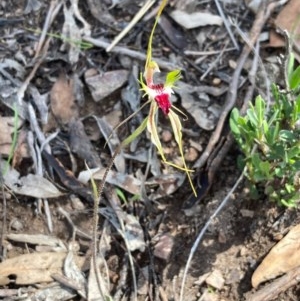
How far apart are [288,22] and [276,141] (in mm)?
842

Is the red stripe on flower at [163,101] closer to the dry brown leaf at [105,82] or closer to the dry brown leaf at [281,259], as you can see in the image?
the dry brown leaf at [281,259]

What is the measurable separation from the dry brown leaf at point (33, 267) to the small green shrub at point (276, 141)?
73cm

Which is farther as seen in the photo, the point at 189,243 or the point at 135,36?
the point at 135,36

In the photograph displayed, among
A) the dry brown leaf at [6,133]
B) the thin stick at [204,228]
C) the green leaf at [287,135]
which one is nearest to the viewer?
the green leaf at [287,135]

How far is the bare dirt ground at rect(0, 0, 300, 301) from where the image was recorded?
2500 millimetres

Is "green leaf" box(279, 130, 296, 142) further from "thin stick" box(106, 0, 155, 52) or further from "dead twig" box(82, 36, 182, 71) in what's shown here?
"thin stick" box(106, 0, 155, 52)

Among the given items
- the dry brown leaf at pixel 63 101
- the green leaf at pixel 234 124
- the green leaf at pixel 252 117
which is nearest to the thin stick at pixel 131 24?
the dry brown leaf at pixel 63 101

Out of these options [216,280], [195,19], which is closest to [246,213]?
[216,280]

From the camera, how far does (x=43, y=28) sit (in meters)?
2.96

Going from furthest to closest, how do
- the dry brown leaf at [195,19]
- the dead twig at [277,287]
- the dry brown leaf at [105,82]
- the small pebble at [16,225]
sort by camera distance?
the dry brown leaf at [195,19] < the dry brown leaf at [105,82] < the small pebble at [16,225] < the dead twig at [277,287]

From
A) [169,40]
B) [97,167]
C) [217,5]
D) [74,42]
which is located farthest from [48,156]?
[217,5]

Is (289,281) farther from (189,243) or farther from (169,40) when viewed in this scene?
(169,40)

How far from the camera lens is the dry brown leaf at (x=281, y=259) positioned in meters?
2.43

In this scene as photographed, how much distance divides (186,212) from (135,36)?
821mm
